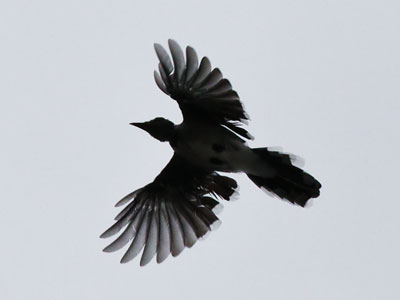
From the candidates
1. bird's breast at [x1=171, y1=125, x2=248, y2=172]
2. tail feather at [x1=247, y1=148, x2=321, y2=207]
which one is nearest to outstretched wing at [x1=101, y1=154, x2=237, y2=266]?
bird's breast at [x1=171, y1=125, x2=248, y2=172]

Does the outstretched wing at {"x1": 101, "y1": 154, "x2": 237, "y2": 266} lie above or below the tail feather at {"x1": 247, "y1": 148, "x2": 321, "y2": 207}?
below

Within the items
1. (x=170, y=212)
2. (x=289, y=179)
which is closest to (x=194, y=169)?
(x=170, y=212)

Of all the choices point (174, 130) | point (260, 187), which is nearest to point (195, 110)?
point (174, 130)

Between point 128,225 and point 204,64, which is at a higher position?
point 204,64

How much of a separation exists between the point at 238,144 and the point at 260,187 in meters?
0.72

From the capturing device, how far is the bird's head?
534 inches

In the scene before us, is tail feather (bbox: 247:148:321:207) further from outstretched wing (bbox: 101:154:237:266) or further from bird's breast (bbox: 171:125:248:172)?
outstretched wing (bbox: 101:154:237:266)

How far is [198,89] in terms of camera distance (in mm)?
13039

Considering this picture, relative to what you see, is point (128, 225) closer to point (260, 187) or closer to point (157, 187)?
point (157, 187)

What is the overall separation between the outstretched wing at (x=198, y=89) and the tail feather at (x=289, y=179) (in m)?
0.39

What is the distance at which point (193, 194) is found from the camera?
14336 millimetres

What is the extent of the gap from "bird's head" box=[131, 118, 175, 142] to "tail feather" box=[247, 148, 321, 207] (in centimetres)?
111

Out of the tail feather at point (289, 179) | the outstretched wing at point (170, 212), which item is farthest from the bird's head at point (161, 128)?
the tail feather at point (289, 179)

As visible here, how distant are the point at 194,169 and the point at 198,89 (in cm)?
145
